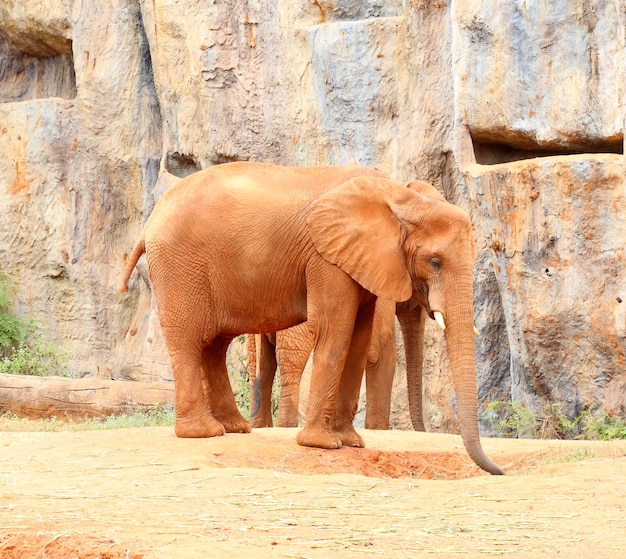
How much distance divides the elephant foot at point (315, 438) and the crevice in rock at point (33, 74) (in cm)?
1165

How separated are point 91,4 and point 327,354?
10587 millimetres

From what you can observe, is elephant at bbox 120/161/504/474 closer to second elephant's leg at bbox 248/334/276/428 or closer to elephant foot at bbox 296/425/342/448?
elephant foot at bbox 296/425/342/448

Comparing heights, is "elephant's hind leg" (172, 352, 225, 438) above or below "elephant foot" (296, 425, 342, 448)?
above

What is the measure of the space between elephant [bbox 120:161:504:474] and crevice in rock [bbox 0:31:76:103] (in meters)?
10.6

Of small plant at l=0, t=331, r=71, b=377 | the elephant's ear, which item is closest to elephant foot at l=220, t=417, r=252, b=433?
the elephant's ear

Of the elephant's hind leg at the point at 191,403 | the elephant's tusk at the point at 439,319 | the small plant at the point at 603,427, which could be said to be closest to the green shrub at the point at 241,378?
the small plant at the point at 603,427

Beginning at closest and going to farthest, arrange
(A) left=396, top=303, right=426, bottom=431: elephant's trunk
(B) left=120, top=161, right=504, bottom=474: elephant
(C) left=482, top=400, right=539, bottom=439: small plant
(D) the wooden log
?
(B) left=120, top=161, right=504, bottom=474: elephant
(A) left=396, top=303, right=426, bottom=431: elephant's trunk
(C) left=482, top=400, right=539, bottom=439: small plant
(D) the wooden log

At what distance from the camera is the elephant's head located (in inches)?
302

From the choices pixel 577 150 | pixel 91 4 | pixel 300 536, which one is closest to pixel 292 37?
pixel 91 4

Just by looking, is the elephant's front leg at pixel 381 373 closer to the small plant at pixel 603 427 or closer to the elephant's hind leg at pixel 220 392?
the small plant at pixel 603 427

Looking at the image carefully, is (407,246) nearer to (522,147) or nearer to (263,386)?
(263,386)

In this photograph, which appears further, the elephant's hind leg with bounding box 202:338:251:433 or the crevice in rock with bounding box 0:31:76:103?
the crevice in rock with bounding box 0:31:76:103

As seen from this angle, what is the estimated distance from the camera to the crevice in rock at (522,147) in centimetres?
1156

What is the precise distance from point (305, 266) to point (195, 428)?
136cm
